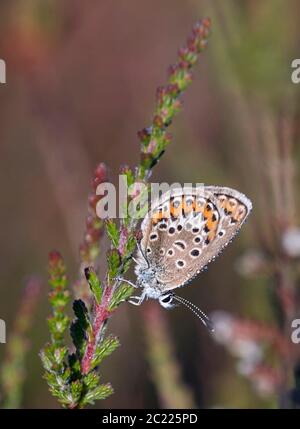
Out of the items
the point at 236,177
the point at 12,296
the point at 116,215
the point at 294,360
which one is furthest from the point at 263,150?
the point at 12,296

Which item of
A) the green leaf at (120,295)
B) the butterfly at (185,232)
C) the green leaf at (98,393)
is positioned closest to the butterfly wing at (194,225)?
the butterfly at (185,232)

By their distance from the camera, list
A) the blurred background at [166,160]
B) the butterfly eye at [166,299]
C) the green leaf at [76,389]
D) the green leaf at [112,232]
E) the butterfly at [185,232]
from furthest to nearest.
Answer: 1. the blurred background at [166,160]
2. the butterfly eye at [166,299]
3. the butterfly at [185,232]
4. the green leaf at [112,232]
5. the green leaf at [76,389]

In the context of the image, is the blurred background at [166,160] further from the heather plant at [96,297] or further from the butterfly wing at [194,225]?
the heather plant at [96,297]

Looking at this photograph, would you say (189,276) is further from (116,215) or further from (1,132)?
(1,132)

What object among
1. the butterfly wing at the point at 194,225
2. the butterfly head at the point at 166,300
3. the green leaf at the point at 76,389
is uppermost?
the butterfly wing at the point at 194,225

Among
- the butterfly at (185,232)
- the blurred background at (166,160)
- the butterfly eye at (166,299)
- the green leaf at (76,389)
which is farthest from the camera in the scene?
the blurred background at (166,160)

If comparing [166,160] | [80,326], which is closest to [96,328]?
[80,326]

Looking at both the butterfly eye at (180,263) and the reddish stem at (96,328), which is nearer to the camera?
the reddish stem at (96,328)

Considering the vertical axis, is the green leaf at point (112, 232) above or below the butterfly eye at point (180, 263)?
below

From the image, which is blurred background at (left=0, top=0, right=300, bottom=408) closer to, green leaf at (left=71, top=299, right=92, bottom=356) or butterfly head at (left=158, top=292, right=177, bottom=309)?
butterfly head at (left=158, top=292, right=177, bottom=309)
